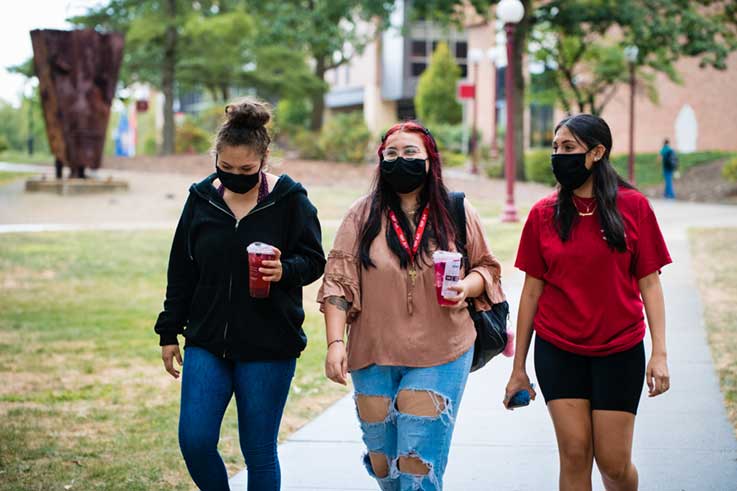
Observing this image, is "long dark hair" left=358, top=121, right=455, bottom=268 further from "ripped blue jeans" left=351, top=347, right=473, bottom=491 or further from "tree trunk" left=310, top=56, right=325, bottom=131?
"tree trunk" left=310, top=56, right=325, bottom=131

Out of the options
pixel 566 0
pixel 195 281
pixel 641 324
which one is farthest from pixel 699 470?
pixel 566 0

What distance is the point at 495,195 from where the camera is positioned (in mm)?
27984

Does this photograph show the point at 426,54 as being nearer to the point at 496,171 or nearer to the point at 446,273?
the point at 496,171

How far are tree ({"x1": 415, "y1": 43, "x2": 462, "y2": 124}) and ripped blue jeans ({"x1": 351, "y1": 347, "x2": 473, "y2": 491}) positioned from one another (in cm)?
5080

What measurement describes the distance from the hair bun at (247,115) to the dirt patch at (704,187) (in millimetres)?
27763

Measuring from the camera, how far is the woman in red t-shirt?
3.96 metres

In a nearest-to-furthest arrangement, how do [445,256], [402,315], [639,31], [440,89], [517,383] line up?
[445,256]
[402,315]
[517,383]
[639,31]
[440,89]

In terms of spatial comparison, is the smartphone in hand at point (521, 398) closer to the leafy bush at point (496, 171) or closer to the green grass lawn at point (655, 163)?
the leafy bush at point (496, 171)

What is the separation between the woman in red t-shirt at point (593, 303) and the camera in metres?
3.96

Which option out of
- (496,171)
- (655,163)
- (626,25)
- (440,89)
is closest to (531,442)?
(626,25)

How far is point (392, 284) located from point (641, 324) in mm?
989

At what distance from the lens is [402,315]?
12.9 ft

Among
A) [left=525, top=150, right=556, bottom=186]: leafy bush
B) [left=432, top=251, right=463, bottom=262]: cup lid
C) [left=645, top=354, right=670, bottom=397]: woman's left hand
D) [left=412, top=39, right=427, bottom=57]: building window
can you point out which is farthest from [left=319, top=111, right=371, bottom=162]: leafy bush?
[left=412, top=39, right=427, bottom=57]: building window

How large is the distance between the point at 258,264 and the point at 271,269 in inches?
2.1
